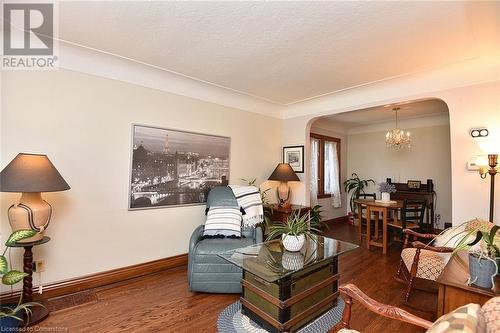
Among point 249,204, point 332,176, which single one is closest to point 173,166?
point 249,204

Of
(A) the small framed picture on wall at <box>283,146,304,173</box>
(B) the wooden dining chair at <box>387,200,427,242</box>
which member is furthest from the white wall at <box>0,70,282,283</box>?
(B) the wooden dining chair at <box>387,200,427,242</box>

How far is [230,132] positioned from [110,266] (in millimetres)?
2305

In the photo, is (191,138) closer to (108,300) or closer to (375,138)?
(108,300)

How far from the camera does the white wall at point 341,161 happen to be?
559 centimetres

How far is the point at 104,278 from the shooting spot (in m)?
2.61

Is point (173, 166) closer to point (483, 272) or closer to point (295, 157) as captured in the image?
→ point (295, 157)

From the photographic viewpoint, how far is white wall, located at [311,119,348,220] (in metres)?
5.59

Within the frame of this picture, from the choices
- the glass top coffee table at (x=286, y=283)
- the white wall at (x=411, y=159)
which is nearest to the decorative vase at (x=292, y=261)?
the glass top coffee table at (x=286, y=283)

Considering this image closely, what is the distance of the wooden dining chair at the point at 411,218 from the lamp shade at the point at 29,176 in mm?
4286

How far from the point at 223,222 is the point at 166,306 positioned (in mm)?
1008

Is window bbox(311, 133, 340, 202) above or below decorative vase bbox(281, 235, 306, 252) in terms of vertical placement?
above

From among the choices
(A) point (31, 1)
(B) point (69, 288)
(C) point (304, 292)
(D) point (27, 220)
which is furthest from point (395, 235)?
(A) point (31, 1)

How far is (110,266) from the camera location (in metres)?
2.67

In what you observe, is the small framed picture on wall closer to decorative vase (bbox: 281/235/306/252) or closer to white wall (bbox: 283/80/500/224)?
white wall (bbox: 283/80/500/224)
